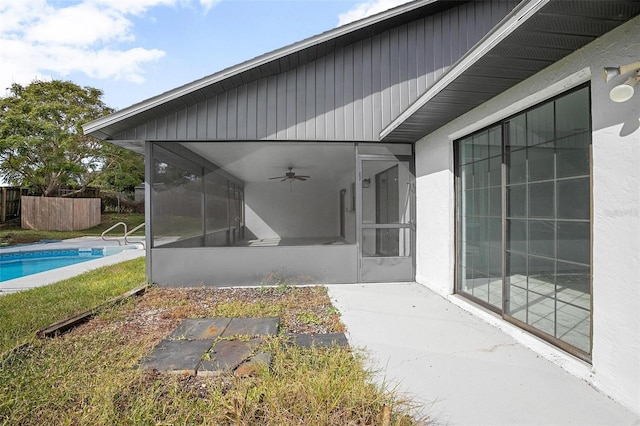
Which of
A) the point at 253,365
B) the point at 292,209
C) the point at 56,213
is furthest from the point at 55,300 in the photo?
the point at 56,213

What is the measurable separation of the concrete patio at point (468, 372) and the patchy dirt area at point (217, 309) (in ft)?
1.30

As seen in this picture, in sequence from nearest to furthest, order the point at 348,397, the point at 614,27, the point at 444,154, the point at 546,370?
the point at 348,397, the point at 614,27, the point at 546,370, the point at 444,154

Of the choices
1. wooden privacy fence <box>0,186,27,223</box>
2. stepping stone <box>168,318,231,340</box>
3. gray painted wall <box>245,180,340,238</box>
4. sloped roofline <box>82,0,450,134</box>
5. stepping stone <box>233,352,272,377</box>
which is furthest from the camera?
wooden privacy fence <box>0,186,27,223</box>

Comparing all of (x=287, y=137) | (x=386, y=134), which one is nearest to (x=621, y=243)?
(x=386, y=134)

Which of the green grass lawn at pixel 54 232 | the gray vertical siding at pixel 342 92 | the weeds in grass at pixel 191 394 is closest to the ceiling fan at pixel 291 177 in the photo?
the gray vertical siding at pixel 342 92

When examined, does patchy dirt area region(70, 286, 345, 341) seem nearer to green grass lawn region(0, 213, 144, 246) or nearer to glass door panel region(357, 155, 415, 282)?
glass door panel region(357, 155, 415, 282)

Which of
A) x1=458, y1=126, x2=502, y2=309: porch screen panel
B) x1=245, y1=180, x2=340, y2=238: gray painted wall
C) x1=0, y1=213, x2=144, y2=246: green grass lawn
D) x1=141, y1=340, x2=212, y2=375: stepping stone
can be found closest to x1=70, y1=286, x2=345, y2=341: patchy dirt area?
x1=141, y1=340, x2=212, y2=375: stepping stone

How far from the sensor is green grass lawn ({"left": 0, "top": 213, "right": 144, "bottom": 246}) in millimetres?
12748

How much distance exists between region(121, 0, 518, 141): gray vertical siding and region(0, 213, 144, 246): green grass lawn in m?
11.3

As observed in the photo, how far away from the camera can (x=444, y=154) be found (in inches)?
188

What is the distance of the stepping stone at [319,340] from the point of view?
3054 mm

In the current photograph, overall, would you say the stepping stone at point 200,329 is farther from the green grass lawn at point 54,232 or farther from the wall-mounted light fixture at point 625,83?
the green grass lawn at point 54,232

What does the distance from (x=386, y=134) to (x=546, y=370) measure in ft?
11.8

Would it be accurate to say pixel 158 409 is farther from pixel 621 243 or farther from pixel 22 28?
pixel 22 28
